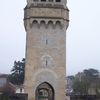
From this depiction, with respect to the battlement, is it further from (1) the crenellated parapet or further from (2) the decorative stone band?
(1) the crenellated parapet

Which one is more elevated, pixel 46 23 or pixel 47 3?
pixel 47 3

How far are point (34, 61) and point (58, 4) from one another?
6.19 m

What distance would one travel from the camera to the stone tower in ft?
138

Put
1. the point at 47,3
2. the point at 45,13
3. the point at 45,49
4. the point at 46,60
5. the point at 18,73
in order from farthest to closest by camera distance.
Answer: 1. the point at 18,73
2. the point at 47,3
3. the point at 45,13
4. the point at 45,49
5. the point at 46,60

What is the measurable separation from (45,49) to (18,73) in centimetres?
5125

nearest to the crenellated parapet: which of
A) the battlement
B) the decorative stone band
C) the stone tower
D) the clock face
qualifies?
the stone tower

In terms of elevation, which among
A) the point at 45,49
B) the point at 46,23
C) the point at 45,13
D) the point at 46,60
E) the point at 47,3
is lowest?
the point at 46,60

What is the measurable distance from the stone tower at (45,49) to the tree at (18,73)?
49611mm

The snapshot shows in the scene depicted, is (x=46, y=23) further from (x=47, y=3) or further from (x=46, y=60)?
(x=46, y=60)

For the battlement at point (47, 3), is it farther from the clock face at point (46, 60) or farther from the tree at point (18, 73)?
the tree at point (18, 73)

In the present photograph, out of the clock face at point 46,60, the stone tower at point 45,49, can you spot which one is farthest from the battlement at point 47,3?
the clock face at point 46,60

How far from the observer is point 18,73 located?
93.0 m

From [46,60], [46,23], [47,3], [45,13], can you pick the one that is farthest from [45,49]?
[47,3]

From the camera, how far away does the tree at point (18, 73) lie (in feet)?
303
